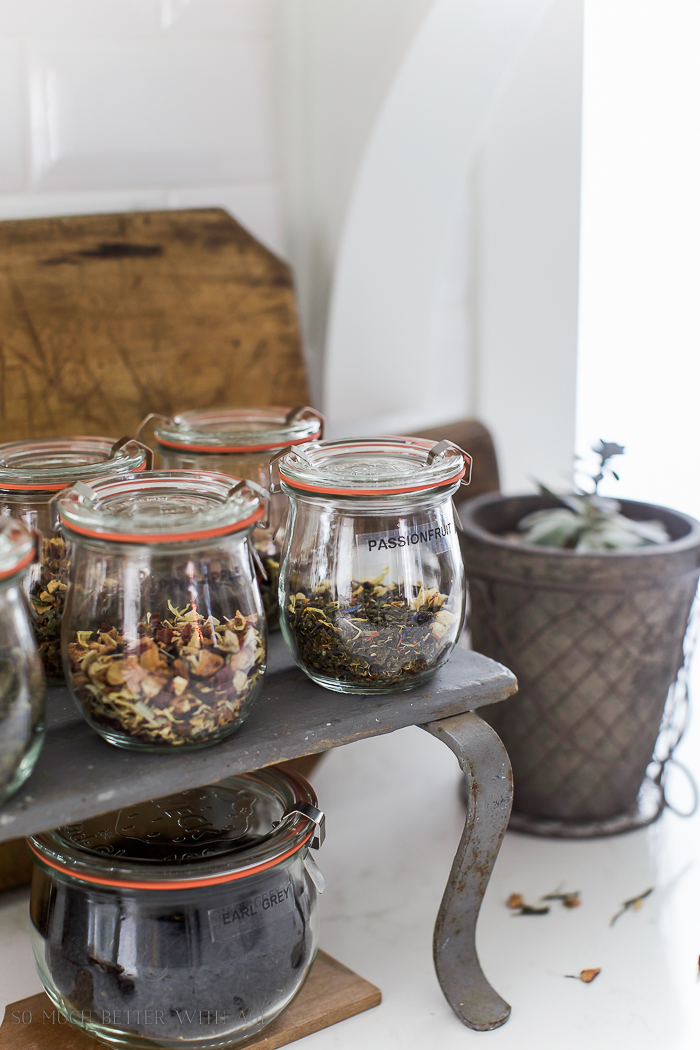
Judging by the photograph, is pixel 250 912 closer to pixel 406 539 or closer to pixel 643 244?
pixel 406 539

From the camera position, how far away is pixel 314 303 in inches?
43.0

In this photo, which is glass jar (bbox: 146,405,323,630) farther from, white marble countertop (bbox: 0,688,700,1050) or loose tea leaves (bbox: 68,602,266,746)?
white marble countertop (bbox: 0,688,700,1050)

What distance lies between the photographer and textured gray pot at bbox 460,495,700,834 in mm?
853

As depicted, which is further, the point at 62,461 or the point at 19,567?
the point at 62,461

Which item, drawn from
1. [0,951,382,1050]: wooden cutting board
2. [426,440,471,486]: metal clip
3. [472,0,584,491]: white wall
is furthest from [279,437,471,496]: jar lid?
[472,0,584,491]: white wall

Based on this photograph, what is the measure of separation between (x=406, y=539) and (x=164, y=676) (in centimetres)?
16

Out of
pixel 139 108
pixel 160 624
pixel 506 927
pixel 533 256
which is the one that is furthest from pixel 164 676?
pixel 533 256

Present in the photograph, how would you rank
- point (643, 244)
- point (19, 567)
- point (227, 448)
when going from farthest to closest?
point (643, 244) → point (227, 448) → point (19, 567)

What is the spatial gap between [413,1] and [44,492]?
58 cm

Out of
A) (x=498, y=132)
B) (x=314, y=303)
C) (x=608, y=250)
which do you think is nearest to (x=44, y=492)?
(x=314, y=303)

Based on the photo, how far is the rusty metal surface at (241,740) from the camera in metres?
0.52

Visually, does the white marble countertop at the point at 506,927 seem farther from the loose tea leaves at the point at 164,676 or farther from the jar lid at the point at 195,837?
the loose tea leaves at the point at 164,676

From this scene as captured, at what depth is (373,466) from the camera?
642mm

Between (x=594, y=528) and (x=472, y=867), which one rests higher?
(x=594, y=528)
